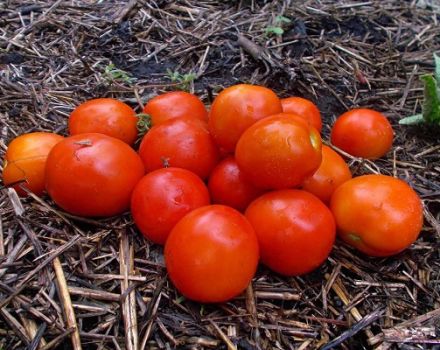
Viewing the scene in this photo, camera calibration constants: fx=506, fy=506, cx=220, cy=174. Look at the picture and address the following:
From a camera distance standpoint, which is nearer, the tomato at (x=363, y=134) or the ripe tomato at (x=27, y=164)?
the ripe tomato at (x=27, y=164)

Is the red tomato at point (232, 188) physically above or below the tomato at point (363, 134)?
above

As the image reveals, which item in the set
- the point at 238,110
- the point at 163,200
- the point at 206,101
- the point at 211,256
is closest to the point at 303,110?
the point at 238,110

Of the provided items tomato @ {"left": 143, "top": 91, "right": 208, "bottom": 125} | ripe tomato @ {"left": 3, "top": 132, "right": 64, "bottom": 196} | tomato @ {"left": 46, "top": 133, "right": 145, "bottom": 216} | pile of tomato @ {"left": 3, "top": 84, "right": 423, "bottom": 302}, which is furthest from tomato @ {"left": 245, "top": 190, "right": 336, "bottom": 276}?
ripe tomato @ {"left": 3, "top": 132, "right": 64, "bottom": 196}

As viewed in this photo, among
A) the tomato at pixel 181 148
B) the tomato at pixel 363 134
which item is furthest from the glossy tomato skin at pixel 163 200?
the tomato at pixel 363 134

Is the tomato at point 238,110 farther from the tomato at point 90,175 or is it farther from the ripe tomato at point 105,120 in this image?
the ripe tomato at point 105,120

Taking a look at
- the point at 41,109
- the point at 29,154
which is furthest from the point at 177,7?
the point at 29,154

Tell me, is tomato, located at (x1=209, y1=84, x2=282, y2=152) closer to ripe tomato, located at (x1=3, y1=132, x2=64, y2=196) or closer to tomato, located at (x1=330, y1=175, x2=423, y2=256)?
tomato, located at (x1=330, y1=175, x2=423, y2=256)
